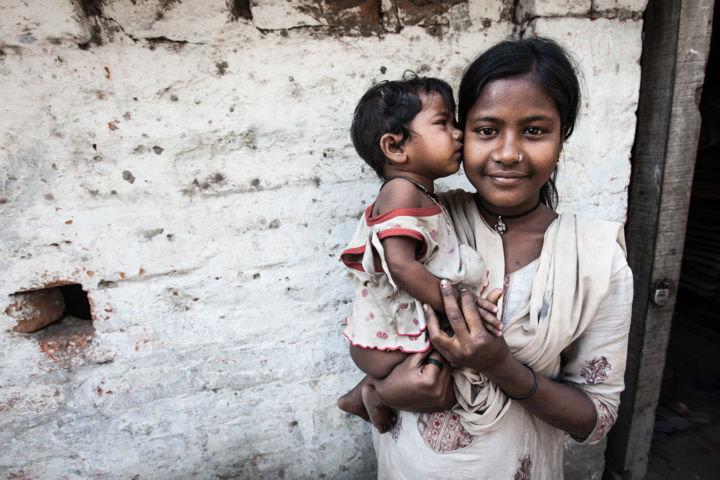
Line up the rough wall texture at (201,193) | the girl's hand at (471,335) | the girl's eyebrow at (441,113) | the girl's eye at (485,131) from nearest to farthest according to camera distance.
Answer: the girl's hand at (471,335) < the girl's eye at (485,131) < the girl's eyebrow at (441,113) < the rough wall texture at (201,193)

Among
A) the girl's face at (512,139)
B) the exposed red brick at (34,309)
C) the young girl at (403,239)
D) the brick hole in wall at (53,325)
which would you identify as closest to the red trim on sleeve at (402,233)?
the young girl at (403,239)

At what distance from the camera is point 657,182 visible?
1.90 meters

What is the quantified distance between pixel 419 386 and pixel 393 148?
28.0 inches

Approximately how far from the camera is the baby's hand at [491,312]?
1.02m

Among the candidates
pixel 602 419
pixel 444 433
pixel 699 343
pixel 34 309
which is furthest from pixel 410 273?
pixel 699 343

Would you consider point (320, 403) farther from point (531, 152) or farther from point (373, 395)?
point (531, 152)

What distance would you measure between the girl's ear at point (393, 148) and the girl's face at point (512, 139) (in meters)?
0.21

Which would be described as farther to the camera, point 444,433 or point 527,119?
point 444,433

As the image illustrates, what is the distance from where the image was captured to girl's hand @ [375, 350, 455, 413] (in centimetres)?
106

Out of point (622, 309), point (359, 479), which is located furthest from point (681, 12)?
point (359, 479)

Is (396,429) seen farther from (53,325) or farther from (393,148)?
(53,325)

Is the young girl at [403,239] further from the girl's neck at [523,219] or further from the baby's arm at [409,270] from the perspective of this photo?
the girl's neck at [523,219]

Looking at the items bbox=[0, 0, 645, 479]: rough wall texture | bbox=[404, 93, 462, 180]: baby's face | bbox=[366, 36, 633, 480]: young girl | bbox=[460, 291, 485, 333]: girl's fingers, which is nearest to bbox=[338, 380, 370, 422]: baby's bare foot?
bbox=[366, 36, 633, 480]: young girl

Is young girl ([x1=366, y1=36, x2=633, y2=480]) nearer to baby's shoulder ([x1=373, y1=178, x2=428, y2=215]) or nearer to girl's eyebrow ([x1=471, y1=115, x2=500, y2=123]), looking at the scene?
girl's eyebrow ([x1=471, y1=115, x2=500, y2=123])
